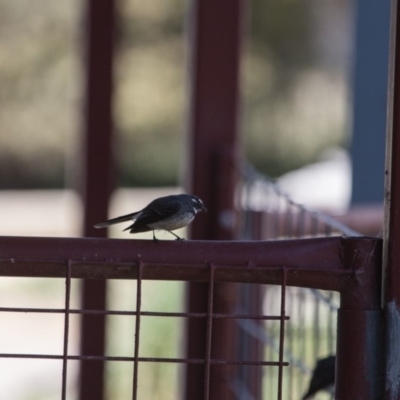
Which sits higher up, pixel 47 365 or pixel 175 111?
pixel 175 111

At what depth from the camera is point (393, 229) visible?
1562 millimetres

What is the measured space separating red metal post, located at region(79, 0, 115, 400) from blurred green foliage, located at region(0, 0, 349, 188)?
49.6 feet

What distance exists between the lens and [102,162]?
4090 millimetres

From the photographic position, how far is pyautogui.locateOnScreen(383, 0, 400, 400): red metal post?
5.03 feet

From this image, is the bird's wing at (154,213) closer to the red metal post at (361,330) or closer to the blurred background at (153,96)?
the red metal post at (361,330)

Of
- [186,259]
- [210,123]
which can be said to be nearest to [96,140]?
[210,123]

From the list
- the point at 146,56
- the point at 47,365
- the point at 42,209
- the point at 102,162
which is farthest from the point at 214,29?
the point at 146,56

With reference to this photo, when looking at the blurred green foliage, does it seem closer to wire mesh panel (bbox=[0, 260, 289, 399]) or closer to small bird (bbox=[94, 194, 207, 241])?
small bird (bbox=[94, 194, 207, 241])

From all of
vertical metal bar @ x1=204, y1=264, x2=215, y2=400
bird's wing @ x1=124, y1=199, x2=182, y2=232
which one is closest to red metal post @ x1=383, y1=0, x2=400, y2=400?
vertical metal bar @ x1=204, y1=264, x2=215, y2=400

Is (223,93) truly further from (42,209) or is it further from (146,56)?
(146,56)

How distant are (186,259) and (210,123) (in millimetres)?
1886

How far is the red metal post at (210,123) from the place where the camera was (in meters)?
3.36

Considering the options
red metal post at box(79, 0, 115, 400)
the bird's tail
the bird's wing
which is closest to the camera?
the bird's tail

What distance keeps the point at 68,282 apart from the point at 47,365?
25.8ft
